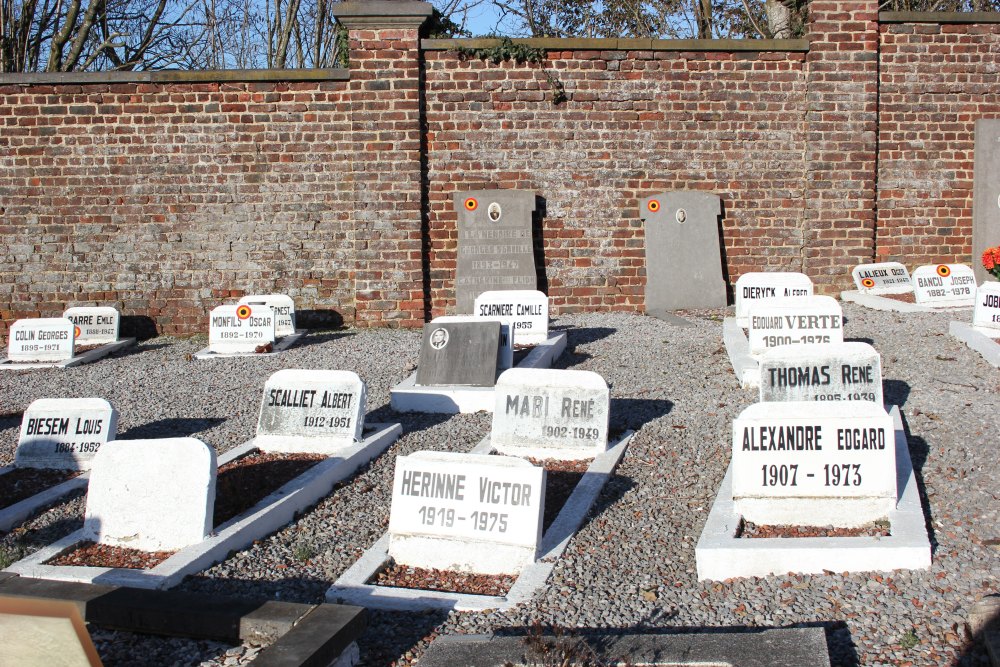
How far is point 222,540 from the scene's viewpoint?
4988 mm

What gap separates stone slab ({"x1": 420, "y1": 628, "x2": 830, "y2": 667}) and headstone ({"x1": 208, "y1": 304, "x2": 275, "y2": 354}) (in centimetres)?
781

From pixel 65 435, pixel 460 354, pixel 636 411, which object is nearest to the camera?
pixel 65 435

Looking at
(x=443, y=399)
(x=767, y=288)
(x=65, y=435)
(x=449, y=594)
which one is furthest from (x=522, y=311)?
(x=449, y=594)

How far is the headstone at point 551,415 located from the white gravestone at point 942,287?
20.7 feet

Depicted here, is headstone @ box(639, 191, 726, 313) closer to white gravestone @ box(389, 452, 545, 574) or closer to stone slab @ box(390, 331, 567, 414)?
stone slab @ box(390, 331, 567, 414)

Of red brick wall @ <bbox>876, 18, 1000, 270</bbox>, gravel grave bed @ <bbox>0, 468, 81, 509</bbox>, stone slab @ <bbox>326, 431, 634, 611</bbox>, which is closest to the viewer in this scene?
stone slab @ <bbox>326, 431, 634, 611</bbox>

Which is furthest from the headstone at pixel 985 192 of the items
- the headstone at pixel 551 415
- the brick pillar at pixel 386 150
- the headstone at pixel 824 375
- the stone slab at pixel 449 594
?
the stone slab at pixel 449 594

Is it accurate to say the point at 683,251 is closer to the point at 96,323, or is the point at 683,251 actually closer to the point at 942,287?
the point at 942,287

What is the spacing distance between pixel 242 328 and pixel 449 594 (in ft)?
23.8

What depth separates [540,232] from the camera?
12945mm

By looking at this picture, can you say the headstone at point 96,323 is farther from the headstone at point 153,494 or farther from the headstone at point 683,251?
the headstone at point 153,494

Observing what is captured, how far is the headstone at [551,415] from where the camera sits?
6.32m

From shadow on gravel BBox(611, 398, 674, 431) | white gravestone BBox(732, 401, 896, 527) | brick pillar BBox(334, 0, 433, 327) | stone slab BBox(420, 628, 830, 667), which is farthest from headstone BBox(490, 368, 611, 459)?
brick pillar BBox(334, 0, 433, 327)

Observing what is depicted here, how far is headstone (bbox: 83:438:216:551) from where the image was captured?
505 cm
